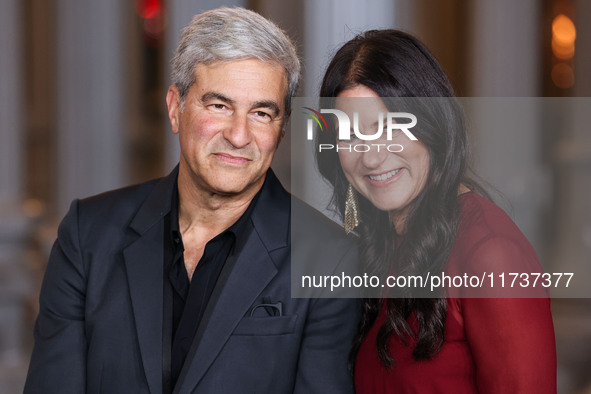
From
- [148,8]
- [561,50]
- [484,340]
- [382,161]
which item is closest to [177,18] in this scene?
[148,8]

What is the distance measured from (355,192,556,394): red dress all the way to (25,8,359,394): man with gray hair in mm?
185

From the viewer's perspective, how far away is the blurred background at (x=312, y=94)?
203 centimetres

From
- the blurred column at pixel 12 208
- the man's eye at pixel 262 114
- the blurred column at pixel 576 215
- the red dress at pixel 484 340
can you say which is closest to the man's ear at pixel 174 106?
the man's eye at pixel 262 114

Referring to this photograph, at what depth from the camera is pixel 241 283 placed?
1.53 meters

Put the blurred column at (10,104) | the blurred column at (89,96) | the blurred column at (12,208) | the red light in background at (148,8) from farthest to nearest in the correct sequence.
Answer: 1. the red light in background at (148,8)
2. the blurred column at (10,104)
3. the blurred column at (89,96)
4. the blurred column at (12,208)

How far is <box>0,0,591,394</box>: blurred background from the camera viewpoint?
2.03 meters

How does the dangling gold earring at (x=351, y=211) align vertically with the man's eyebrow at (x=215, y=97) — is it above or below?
below

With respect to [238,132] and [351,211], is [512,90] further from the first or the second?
[238,132]

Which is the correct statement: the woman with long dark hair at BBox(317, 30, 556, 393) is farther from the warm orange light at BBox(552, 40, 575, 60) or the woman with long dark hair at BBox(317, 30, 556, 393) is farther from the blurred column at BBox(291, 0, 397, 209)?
the warm orange light at BBox(552, 40, 575, 60)

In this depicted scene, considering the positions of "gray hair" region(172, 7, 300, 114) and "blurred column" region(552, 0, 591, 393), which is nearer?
"gray hair" region(172, 7, 300, 114)

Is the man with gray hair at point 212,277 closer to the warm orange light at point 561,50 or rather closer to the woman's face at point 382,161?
the woman's face at point 382,161

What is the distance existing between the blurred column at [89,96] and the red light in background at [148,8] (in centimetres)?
61

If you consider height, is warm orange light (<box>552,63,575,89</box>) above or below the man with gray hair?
above

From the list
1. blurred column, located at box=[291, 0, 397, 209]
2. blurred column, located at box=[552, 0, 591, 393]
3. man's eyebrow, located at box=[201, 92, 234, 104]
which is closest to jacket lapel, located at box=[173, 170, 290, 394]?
man's eyebrow, located at box=[201, 92, 234, 104]
